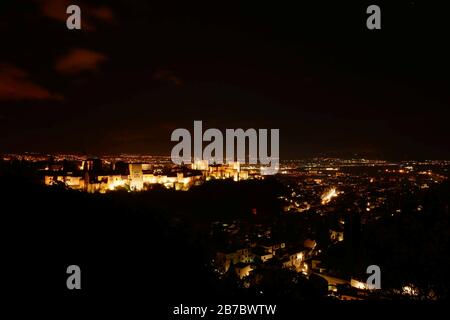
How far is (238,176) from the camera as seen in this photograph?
41.5 metres

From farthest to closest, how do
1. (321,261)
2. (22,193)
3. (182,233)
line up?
1. (321,261)
2. (22,193)
3. (182,233)

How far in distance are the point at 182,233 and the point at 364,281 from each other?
670 cm

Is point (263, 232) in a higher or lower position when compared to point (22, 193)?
lower

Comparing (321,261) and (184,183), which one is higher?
(184,183)

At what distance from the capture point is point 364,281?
1179 cm

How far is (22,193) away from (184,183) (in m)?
25.4

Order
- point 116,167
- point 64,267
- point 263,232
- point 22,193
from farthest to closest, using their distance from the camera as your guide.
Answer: point 116,167 → point 263,232 → point 22,193 → point 64,267

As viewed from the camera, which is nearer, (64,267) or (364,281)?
(64,267)

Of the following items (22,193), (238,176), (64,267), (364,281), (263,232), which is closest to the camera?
(64,267)

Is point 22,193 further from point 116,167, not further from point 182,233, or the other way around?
point 116,167

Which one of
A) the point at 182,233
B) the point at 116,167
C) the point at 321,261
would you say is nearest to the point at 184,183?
the point at 116,167
